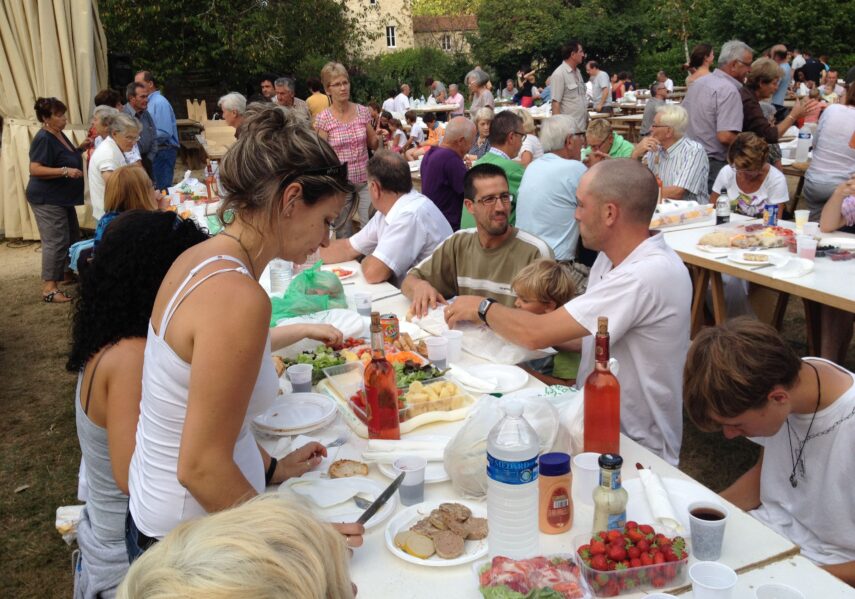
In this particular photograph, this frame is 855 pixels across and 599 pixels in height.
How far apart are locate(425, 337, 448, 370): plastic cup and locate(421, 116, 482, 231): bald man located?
10.8ft

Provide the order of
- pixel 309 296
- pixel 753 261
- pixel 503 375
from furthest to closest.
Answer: pixel 753 261, pixel 309 296, pixel 503 375

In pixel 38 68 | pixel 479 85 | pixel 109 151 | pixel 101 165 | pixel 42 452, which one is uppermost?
pixel 38 68

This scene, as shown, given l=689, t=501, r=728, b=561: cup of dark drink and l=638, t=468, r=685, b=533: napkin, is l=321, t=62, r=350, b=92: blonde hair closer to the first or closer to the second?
l=638, t=468, r=685, b=533: napkin

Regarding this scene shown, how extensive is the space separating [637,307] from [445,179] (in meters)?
3.75

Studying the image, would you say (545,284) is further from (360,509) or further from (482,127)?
(482,127)

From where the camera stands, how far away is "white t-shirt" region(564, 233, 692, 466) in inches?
102

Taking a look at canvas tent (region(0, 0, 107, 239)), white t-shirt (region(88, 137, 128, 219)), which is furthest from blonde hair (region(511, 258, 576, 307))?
canvas tent (region(0, 0, 107, 239))

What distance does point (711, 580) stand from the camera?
4.61 ft

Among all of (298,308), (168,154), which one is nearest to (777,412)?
(298,308)

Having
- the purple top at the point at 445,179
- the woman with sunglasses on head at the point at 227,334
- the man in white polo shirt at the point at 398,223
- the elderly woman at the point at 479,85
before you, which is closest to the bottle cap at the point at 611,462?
the woman with sunglasses on head at the point at 227,334

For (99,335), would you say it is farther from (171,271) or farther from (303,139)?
(303,139)

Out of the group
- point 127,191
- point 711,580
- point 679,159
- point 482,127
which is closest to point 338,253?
point 127,191

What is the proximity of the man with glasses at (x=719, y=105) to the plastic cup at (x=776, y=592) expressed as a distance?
18.1 feet

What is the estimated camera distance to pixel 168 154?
9.86 metres
